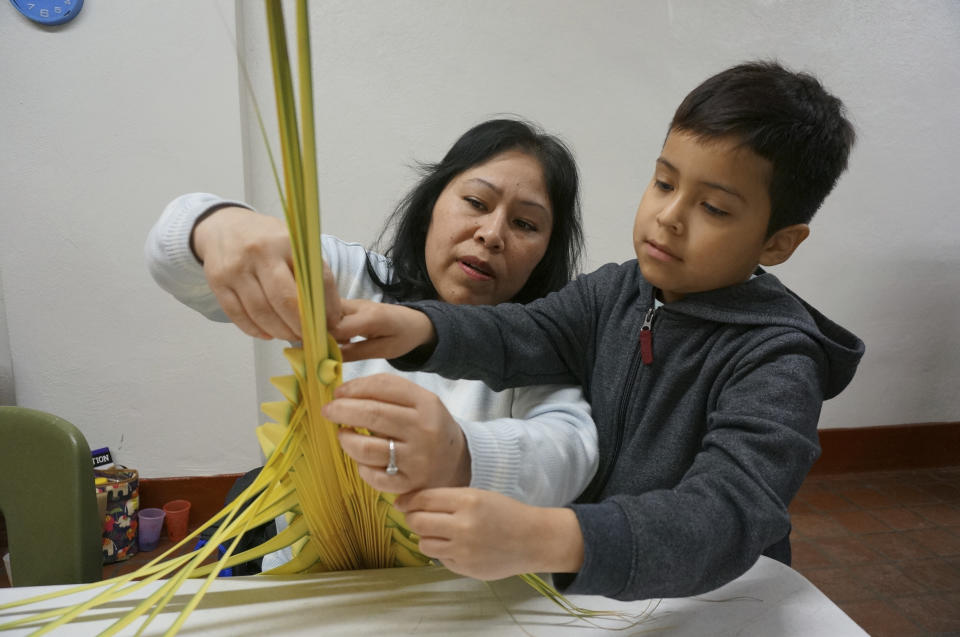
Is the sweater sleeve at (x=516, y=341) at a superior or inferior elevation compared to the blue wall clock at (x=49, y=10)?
inferior

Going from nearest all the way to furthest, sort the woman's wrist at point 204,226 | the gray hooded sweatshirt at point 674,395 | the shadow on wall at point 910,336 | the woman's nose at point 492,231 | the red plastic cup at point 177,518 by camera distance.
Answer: the gray hooded sweatshirt at point 674,395 < the woman's wrist at point 204,226 < the woman's nose at point 492,231 < the red plastic cup at point 177,518 < the shadow on wall at point 910,336

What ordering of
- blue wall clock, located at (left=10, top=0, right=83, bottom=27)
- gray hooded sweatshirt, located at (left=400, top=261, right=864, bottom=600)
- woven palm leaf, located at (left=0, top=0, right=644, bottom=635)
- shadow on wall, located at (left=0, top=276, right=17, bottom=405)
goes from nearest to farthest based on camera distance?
woven palm leaf, located at (left=0, top=0, right=644, bottom=635)
gray hooded sweatshirt, located at (left=400, top=261, right=864, bottom=600)
blue wall clock, located at (left=10, top=0, right=83, bottom=27)
shadow on wall, located at (left=0, top=276, right=17, bottom=405)

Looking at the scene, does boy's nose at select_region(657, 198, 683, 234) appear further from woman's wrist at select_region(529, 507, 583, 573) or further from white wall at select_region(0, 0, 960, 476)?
white wall at select_region(0, 0, 960, 476)

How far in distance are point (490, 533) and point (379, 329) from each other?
0.71ft

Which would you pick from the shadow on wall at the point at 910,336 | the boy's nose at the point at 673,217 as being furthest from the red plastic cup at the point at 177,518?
the shadow on wall at the point at 910,336

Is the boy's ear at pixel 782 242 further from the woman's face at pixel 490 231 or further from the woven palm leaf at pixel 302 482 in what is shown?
the woven palm leaf at pixel 302 482

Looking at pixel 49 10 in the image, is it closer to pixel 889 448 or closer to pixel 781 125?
pixel 781 125

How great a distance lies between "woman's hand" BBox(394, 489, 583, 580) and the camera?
425 millimetres

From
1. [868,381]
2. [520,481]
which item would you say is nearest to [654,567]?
[520,481]

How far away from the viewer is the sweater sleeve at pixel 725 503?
18.3 inches

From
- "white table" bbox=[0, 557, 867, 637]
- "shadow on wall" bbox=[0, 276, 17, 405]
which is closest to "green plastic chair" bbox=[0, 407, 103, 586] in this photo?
"white table" bbox=[0, 557, 867, 637]

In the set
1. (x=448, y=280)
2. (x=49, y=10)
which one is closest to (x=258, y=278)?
(x=448, y=280)

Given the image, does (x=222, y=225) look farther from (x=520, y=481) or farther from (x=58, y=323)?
(x=58, y=323)

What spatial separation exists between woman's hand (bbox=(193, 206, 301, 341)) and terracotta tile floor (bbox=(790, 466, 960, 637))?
168 cm
